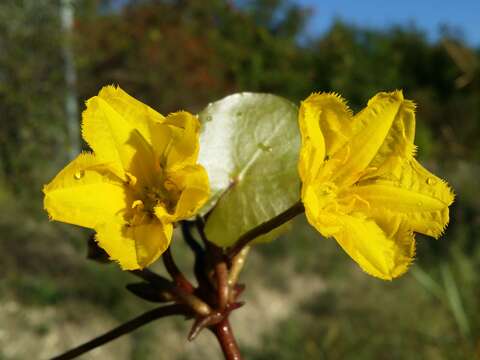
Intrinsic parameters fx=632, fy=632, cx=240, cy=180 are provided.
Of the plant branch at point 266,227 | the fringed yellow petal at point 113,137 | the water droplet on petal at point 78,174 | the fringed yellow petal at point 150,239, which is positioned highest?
the fringed yellow petal at point 113,137

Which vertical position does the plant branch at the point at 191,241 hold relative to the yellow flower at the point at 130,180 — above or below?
below

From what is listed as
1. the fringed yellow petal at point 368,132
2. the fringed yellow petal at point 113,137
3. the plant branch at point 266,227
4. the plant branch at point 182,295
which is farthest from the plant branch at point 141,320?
the fringed yellow petal at point 368,132

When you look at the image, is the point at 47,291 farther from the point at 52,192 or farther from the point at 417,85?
the point at 417,85

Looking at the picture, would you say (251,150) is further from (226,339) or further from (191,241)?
(226,339)

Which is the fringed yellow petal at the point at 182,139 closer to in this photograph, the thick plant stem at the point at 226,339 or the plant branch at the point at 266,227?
the plant branch at the point at 266,227

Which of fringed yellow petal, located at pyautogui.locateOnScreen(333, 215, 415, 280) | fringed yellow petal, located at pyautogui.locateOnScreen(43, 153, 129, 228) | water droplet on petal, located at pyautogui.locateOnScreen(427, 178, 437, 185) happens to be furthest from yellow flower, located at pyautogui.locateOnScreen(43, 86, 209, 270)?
water droplet on petal, located at pyautogui.locateOnScreen(427, 178, 437, 185)

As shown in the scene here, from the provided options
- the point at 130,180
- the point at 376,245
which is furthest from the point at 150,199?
the point at 376,245

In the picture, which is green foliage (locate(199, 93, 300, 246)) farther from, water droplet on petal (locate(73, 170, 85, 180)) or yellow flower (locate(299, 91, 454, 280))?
water droplet on petal (locate(73, 170, 85, 180))
